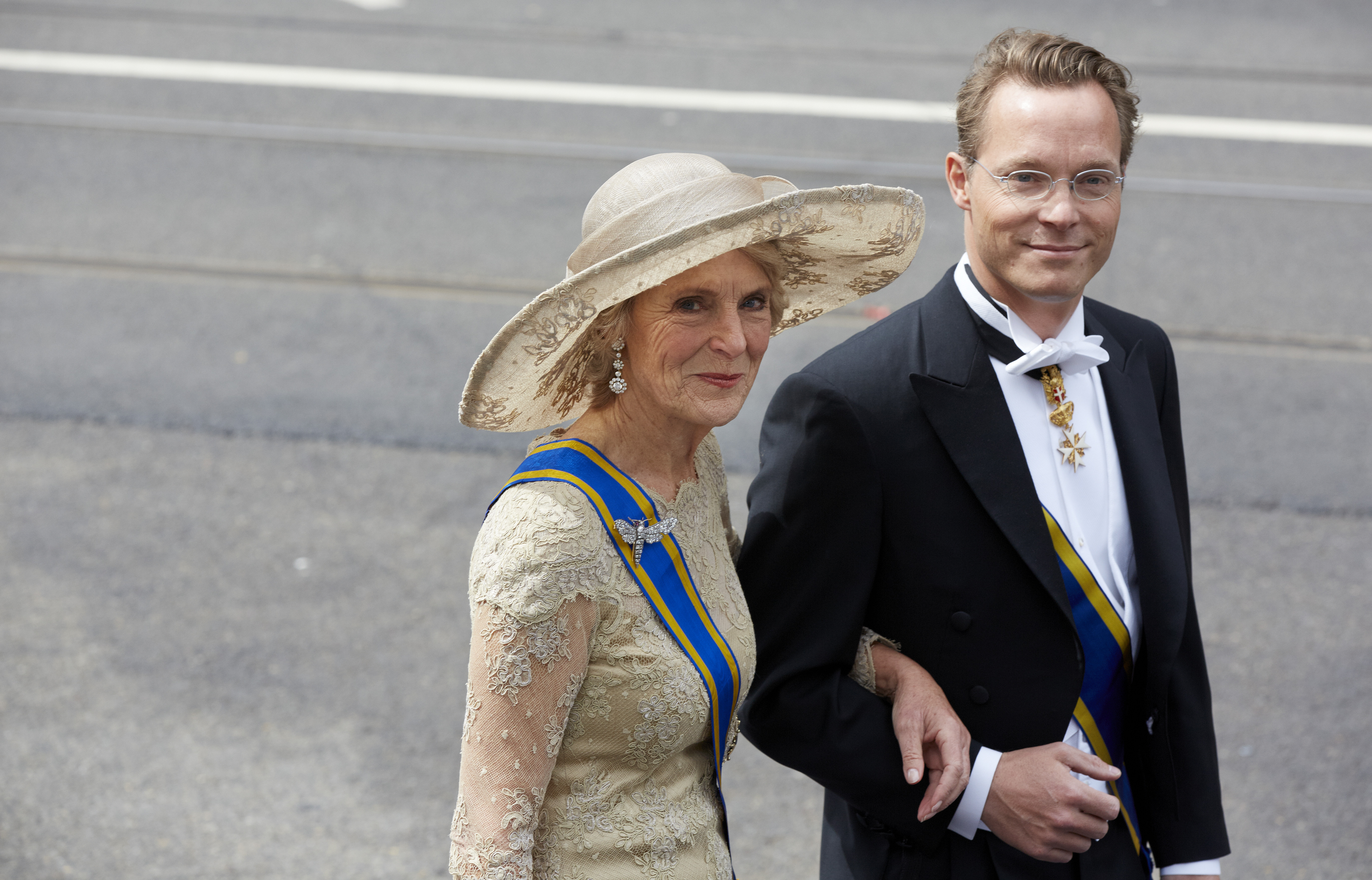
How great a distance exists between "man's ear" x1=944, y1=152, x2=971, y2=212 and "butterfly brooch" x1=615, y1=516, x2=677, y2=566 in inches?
32.4

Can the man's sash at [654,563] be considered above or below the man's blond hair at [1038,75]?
below

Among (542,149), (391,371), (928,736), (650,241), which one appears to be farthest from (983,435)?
(542,149)

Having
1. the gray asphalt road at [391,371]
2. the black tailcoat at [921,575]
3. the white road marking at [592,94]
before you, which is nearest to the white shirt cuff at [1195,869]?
the black tailcoat at [921,575]

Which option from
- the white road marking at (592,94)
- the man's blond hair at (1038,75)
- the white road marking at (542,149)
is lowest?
the man's blond hair at (1038,75)

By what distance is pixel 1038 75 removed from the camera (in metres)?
2.30

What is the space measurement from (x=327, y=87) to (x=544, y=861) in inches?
346

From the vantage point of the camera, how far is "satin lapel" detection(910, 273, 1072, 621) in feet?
7.63

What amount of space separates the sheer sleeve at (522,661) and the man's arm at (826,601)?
46 cm

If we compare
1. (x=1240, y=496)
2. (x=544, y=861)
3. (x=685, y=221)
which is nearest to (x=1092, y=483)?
(x=685, y=221)

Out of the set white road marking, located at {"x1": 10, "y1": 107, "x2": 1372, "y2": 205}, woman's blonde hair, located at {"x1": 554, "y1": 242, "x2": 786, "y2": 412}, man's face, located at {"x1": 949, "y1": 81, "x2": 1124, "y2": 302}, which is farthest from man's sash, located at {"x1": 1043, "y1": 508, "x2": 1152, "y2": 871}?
white road marking, located at {"x1": 10, "y1": 107, "x2": 1372, "y2": 205}

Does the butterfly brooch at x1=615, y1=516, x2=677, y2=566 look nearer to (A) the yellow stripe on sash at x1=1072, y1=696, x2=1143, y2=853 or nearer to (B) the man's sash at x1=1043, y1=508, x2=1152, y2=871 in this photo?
(B) the man's sash at x1=1043, y1=508, x2=1152, y2=871

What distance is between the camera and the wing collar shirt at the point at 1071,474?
7.82 feet

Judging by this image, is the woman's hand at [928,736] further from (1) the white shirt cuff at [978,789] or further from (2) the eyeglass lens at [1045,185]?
(2) the eyeglass lens at [1045,185]

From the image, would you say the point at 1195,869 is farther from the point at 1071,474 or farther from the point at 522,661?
the point at 522,661
